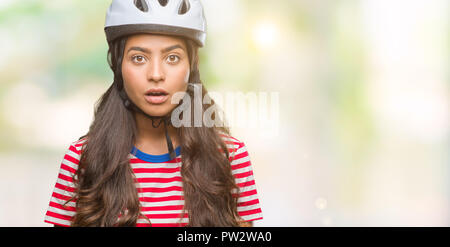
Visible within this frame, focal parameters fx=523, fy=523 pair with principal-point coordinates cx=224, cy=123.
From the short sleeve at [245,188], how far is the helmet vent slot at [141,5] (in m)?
1.04

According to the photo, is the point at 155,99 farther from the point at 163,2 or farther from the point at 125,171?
the point at 163,2

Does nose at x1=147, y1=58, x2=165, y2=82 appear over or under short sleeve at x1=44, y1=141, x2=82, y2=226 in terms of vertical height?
over

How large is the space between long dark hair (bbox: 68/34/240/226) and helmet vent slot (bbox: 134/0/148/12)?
0.68ft

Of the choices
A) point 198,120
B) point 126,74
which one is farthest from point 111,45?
point 198,120

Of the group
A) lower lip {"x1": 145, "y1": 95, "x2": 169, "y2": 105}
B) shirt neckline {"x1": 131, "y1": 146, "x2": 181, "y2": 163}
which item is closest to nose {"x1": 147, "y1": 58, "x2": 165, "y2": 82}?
lower lip {"x1": 145, "y1": 95, "x2": 169, "y2": 105}

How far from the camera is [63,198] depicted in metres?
3.11

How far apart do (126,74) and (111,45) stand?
0.25m

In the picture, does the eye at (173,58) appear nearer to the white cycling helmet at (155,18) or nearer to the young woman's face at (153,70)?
the young woman's face at (153,70)

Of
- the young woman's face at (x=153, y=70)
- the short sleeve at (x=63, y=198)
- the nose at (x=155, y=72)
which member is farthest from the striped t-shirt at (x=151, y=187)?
the nose at (x=155, y=72)

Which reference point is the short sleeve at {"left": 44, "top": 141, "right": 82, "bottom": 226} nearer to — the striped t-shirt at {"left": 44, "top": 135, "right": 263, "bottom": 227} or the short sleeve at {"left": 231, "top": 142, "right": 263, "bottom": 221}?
the striped t-shirt at {"left": 44, "top": 135, "right": 263, "bottom": 227}

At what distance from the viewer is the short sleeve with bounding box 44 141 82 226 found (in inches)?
122

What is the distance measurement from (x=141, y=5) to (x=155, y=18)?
0.18 meters

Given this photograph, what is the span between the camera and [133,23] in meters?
3.00

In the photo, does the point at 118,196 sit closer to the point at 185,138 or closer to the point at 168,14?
the point at 185,138
